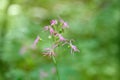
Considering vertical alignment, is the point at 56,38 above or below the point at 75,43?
below

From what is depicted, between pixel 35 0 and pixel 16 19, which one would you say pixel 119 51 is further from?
pixel 35 0

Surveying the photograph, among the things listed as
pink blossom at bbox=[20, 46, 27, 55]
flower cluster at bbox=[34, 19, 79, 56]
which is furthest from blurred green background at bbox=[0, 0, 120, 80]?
flower cluster at bbox=[34, 19, 79, 56]

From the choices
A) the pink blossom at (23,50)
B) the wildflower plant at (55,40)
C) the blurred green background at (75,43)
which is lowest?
the wildflower plant at (55,40)

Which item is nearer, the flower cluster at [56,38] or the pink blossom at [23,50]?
the flower cluster at [56,38]

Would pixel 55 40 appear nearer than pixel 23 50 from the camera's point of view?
Yes

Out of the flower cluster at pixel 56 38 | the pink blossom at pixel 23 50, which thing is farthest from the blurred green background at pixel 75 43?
the flower cluster at pixel 56 38

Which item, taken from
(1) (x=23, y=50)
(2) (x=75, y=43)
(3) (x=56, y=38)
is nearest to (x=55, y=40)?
(3) (x=56, y=38)

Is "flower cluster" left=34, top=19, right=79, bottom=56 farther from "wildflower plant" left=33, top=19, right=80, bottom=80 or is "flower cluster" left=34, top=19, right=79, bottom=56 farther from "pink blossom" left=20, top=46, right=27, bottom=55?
"pink blossom" left=20, top=46, right=27, bottom=55

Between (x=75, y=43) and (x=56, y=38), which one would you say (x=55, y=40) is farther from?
(x=75, y=43)

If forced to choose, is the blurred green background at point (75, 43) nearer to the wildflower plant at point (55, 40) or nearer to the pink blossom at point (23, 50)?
the pink blossom at point (23, 50)

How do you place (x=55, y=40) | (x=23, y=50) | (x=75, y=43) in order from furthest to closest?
(x=75, y=43) < (x=23, y=50) < (x=55, y=40)

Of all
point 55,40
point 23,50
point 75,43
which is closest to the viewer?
point 55,40

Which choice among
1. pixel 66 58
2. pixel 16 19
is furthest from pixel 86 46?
pixel 16 19
